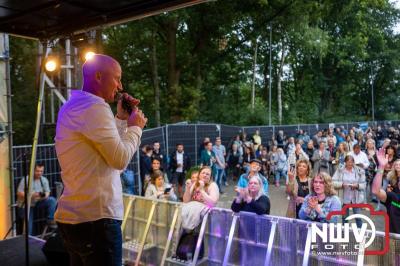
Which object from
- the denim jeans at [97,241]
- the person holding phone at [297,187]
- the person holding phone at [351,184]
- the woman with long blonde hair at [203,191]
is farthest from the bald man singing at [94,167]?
the person holding phone at [351,184]

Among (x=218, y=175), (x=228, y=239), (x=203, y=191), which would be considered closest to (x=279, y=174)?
(x=218, y=175)

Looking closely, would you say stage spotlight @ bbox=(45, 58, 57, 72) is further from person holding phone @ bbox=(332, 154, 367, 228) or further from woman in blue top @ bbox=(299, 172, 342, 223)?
person holding phone @ bbox=(332, 154, 367, 228)

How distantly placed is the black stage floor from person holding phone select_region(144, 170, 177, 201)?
2.34 meters

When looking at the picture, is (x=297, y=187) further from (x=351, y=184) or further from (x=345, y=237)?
(x=351, y=184)

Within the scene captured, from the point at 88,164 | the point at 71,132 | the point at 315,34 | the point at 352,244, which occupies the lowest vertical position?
the point at 352,244

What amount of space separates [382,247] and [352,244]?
0.25 metres

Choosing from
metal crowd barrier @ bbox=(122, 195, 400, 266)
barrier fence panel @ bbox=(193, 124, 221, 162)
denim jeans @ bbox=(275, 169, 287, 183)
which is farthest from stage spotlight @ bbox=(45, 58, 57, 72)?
denim jeans @ bbox=(275, 169, 287, 183)

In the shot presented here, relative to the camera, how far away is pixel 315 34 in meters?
19.4

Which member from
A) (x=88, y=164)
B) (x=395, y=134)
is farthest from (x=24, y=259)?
(x=395, y=134)

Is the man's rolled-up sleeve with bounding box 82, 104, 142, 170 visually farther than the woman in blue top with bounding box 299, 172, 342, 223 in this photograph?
No

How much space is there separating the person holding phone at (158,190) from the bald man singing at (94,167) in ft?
15.1

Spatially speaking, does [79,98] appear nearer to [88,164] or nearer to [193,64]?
[88,164]

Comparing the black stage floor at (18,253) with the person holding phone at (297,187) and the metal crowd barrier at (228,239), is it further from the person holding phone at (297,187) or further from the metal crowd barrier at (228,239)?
the person holding phone at (297,187)

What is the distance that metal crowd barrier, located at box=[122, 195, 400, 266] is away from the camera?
3734mm
